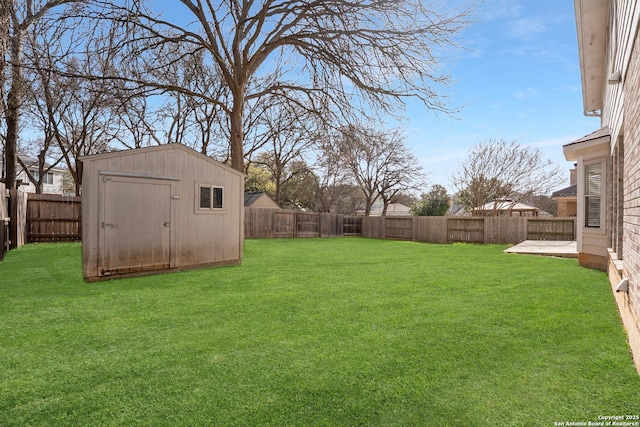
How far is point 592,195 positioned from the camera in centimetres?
759

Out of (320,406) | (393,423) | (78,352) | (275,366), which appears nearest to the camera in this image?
(393,423)

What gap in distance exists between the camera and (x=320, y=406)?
2250mm

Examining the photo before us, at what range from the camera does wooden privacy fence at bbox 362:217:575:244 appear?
15.3 meters

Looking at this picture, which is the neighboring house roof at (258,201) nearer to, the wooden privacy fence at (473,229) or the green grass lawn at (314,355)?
the wooden privacy fence at (473,229)

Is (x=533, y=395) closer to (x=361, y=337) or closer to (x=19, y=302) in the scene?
(x=361, y=337)

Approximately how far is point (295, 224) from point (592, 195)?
13.8 m

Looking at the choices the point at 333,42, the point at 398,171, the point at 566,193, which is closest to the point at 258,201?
the point at 398,171

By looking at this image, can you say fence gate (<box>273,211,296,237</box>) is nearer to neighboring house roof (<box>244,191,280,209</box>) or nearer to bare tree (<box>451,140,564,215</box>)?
neighboring house roof (<box>244,191,280,209</box>)

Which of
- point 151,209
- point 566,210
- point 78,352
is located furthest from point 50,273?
point 566,210

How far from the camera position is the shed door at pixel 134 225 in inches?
259

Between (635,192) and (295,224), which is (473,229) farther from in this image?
(635,192)

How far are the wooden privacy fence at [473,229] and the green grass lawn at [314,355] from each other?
35.3ft

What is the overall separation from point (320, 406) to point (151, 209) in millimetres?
5979

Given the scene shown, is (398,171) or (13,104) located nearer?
(13,104)
